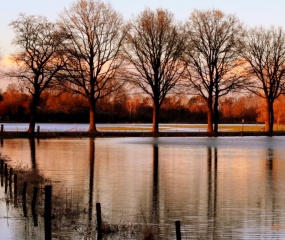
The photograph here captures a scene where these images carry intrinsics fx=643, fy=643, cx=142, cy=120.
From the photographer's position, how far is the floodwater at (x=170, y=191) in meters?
20.8

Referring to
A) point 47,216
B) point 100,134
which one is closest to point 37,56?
point 100,134

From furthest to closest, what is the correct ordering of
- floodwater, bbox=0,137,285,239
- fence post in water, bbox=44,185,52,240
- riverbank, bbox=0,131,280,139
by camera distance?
riverbank, bbox=0,131,280,139 < floodwater, bbox=0,137,285,239 < fence post in water, bbox=44,185,52,240

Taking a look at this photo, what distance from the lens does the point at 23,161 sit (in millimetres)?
43406

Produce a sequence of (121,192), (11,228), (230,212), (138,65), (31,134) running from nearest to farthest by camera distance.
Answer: (11,228) < (230,212) < (121,192) < (31,134) < (138,65)


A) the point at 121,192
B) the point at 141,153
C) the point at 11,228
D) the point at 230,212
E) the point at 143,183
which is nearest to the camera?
the point at 11,228

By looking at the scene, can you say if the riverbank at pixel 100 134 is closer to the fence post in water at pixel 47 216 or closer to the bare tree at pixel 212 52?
the bare tree at pixel 212 52

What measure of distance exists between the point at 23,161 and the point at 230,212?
887 inches

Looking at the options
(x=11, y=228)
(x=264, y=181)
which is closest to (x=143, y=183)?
(x=264, y=181)

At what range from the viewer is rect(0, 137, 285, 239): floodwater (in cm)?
2083

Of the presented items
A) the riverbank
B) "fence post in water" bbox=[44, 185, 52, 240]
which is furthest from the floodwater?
the riverbank

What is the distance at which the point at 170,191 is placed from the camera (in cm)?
2977

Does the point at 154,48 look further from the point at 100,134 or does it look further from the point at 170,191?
the point at 170,191

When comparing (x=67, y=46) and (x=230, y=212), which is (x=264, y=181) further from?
(x=67, y=46)

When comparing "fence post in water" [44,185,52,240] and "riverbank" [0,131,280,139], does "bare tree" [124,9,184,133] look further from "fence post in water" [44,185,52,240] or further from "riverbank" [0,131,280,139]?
"fence post in water" [44,185,52,240]
